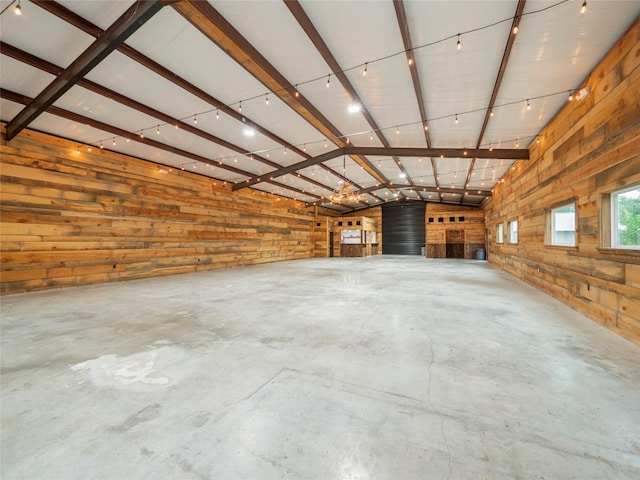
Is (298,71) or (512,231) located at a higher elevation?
(298,71)

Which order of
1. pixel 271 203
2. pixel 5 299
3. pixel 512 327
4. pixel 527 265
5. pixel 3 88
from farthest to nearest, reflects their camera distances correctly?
pixel 271 203, pixel 527 265, pixel 5 299, pixel 3 88, pixel 512 327

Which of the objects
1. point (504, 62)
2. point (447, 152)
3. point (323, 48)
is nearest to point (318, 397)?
point (323, 48)

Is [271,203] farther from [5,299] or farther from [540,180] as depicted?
[540,180]

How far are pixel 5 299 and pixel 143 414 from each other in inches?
238

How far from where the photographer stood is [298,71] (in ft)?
14.7

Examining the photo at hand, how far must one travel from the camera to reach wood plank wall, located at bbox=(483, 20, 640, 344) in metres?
2.99

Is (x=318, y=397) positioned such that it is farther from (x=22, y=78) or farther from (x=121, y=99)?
(x=22, y=78)

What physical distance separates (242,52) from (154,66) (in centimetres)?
156

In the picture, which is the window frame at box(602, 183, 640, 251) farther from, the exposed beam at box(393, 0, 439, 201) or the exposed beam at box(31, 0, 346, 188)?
the exposed beam at box(31, 0, 346, 188)

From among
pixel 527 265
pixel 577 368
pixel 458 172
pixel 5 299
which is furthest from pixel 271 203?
pixel 577 368

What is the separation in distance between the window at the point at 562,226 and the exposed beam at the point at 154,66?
6.56 metres

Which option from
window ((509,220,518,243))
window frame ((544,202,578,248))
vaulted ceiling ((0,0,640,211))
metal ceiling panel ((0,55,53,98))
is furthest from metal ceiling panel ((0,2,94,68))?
window ((509,220,518,243))

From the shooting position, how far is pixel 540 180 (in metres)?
5.71

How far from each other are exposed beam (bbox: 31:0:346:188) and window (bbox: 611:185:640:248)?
6632mm
